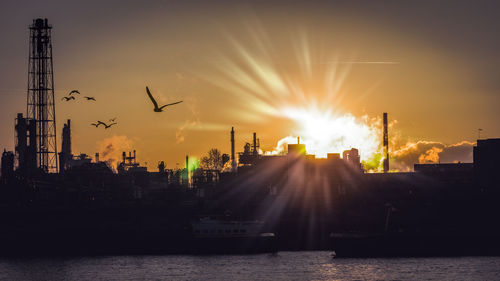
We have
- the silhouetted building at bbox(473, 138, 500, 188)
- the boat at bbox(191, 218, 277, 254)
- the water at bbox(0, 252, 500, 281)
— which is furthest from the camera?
the silhouetted building at bbox(473, 138, 500, 188)

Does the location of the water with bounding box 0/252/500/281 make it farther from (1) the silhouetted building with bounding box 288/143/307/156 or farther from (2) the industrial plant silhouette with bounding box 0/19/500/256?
(1) the silhouetted building with bounding box 288/143/307/156

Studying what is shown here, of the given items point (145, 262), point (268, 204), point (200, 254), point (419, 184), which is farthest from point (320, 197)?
point (145, 262)

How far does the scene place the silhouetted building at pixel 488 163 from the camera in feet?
591

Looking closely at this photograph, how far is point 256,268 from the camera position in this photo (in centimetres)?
11494

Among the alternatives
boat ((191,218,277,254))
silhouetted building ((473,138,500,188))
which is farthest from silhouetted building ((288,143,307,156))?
boat ((191,218,277,254))

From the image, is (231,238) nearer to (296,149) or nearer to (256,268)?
(256,268)

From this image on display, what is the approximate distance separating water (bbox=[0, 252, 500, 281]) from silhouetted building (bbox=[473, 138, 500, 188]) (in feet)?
184

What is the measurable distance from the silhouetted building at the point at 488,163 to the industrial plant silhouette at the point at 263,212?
7.7 inches

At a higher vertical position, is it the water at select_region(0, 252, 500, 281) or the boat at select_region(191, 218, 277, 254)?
A: the boat at select_region(191, 218, 277, 254)

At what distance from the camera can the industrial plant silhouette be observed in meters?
140

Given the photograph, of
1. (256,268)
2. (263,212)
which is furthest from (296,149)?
(256,268)

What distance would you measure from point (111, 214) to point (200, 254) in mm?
35599

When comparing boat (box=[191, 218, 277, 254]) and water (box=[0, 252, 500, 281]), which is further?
boat (box=[191, 218, 277, 254])

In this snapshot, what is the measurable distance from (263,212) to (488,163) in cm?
4604
